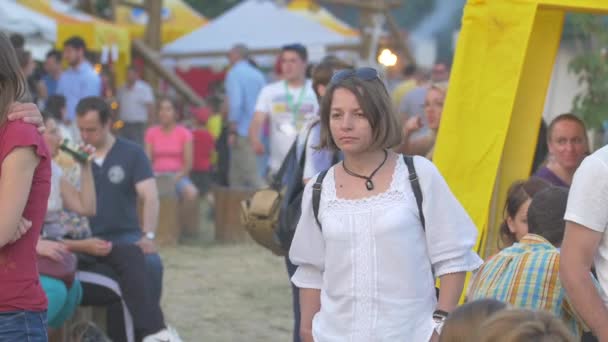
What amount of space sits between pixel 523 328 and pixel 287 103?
26.9 ft

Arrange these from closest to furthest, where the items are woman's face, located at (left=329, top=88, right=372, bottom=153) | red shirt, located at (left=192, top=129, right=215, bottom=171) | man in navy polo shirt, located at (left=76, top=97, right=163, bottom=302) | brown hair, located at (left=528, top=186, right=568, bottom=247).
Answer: woman's face, located at (left=329, top=88, right=372, bottom=153), brown hair, located at (left=528, top=186, right=568, bottom=247), man in navy polo shirt, located at (left=76, top=97, right=163, bottom=302), red shirt, located at (left=192, top=129, right=215, bottom=171)

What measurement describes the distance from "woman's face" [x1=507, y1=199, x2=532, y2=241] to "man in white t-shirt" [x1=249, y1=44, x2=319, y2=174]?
16.7 feet

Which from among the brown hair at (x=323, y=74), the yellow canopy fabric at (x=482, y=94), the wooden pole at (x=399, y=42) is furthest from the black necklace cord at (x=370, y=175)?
the wooden pole at (x=399, y=42)

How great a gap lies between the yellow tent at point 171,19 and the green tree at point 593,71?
1551 cm

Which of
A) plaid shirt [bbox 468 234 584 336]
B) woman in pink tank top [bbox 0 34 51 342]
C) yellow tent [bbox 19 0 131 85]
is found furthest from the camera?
yellow tent [bbox 19 0 131 85]

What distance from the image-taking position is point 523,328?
2760 mm

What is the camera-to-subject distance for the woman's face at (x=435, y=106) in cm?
762

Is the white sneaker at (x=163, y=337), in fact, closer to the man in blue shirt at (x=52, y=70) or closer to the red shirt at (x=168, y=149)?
the red shirt at (x=168, y=149)

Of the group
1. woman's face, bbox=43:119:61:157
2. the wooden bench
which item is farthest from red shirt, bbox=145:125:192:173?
woman's face, bbox=43:119:61:157

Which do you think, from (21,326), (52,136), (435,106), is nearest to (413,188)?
(21,326)

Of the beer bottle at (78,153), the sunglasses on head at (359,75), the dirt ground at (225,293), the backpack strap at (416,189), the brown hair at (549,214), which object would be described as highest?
the sunglasses on head at (359,75)

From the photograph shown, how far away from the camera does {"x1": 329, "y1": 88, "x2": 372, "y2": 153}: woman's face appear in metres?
4.16

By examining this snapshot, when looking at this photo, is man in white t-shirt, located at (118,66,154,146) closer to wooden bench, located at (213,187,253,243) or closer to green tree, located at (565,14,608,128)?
wooden bench, located at (213,187,253,243)

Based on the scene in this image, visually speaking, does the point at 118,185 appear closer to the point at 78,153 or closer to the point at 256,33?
the point at 78,153
